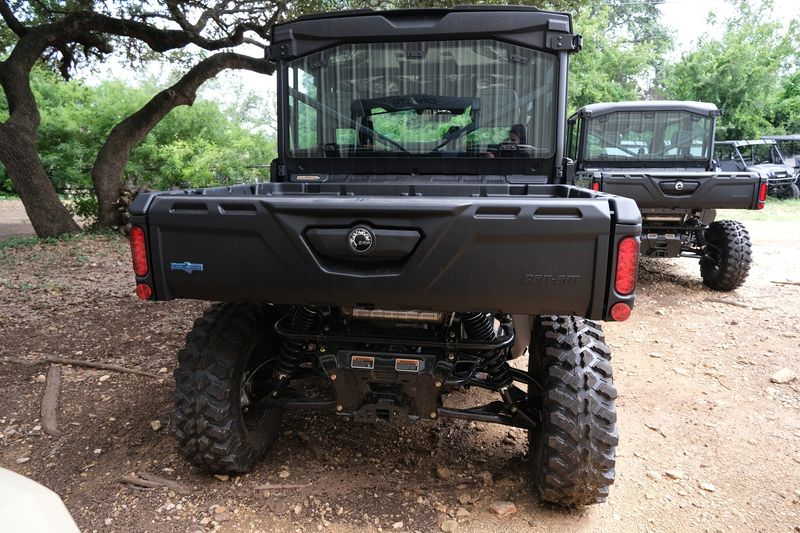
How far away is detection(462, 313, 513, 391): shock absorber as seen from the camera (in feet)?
8.82

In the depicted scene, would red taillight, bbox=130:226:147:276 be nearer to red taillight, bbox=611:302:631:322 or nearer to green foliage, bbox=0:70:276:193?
red taillight, bbox=611:302:631:322

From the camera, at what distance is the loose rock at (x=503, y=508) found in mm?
2559

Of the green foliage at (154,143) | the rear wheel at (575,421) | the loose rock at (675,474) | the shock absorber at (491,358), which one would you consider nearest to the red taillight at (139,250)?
the shock absorber at (491,358)

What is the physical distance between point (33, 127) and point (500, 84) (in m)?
9.10

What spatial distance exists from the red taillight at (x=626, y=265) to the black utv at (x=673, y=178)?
14.3ft

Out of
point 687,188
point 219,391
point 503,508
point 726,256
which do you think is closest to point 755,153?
point 726,256

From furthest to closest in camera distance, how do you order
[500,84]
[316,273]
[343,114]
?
[343,114], [500,84], [316,273]

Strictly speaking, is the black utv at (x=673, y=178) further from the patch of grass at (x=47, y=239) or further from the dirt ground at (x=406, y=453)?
the patch of grass at (x=47, y=239)

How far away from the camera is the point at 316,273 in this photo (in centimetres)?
221

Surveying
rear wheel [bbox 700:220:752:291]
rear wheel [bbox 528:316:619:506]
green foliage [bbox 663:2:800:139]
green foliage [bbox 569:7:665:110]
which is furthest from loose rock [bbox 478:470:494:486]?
green foliage [bbox 663:2:800:139]

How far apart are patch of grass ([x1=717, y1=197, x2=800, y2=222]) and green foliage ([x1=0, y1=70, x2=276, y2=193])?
11140 mm

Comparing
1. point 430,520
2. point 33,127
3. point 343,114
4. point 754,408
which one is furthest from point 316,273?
point 33,127

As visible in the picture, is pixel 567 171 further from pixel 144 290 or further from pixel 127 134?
pixel 127 134

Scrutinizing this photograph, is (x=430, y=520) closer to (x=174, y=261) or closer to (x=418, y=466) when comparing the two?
(x=418, y=466)
